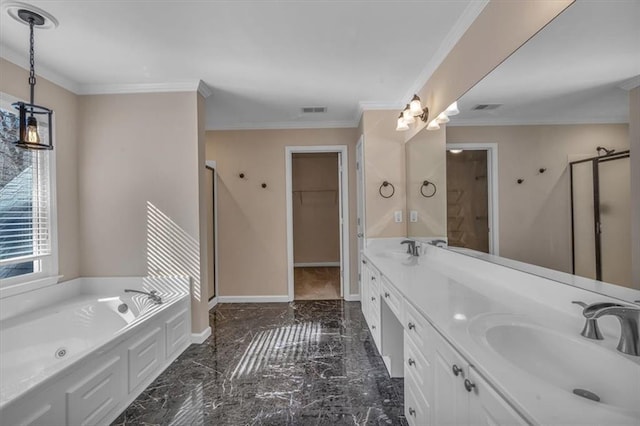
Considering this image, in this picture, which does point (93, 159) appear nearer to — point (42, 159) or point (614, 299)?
point (42, 159)

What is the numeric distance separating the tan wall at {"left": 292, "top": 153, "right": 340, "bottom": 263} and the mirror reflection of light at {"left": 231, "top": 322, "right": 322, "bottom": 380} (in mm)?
3485

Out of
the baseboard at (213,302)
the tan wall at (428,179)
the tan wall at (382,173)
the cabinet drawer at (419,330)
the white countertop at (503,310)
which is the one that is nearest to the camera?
the white countertop at (503,310)

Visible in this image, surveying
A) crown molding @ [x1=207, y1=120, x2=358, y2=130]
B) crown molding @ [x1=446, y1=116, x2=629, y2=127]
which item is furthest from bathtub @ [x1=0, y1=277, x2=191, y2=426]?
crown molding @ [x1=446, y1=116, x2=629, y2=127]

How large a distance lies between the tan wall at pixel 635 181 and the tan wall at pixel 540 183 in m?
0.03

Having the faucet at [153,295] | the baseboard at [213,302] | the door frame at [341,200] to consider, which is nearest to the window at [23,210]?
the faucet at [153,295]

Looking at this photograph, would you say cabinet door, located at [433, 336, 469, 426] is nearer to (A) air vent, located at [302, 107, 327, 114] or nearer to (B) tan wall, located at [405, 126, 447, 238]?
(B) tan wall, located at [405, 126, 447, 238]

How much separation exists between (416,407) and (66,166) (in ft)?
10.9

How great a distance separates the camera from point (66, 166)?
2709mm

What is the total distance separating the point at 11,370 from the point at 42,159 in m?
1.62

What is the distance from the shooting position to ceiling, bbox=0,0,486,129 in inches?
70.1

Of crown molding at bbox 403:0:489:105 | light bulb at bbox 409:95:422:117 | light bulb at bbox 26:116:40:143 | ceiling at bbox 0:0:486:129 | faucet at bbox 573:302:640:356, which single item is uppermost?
ceiling at bbox 0:0:486:129

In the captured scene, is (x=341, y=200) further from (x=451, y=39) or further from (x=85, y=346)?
(x=85, y=346)

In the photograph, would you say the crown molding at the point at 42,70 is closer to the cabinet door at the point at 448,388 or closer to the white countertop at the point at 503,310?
the white countertop at the point at 503,310

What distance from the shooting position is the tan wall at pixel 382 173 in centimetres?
332
